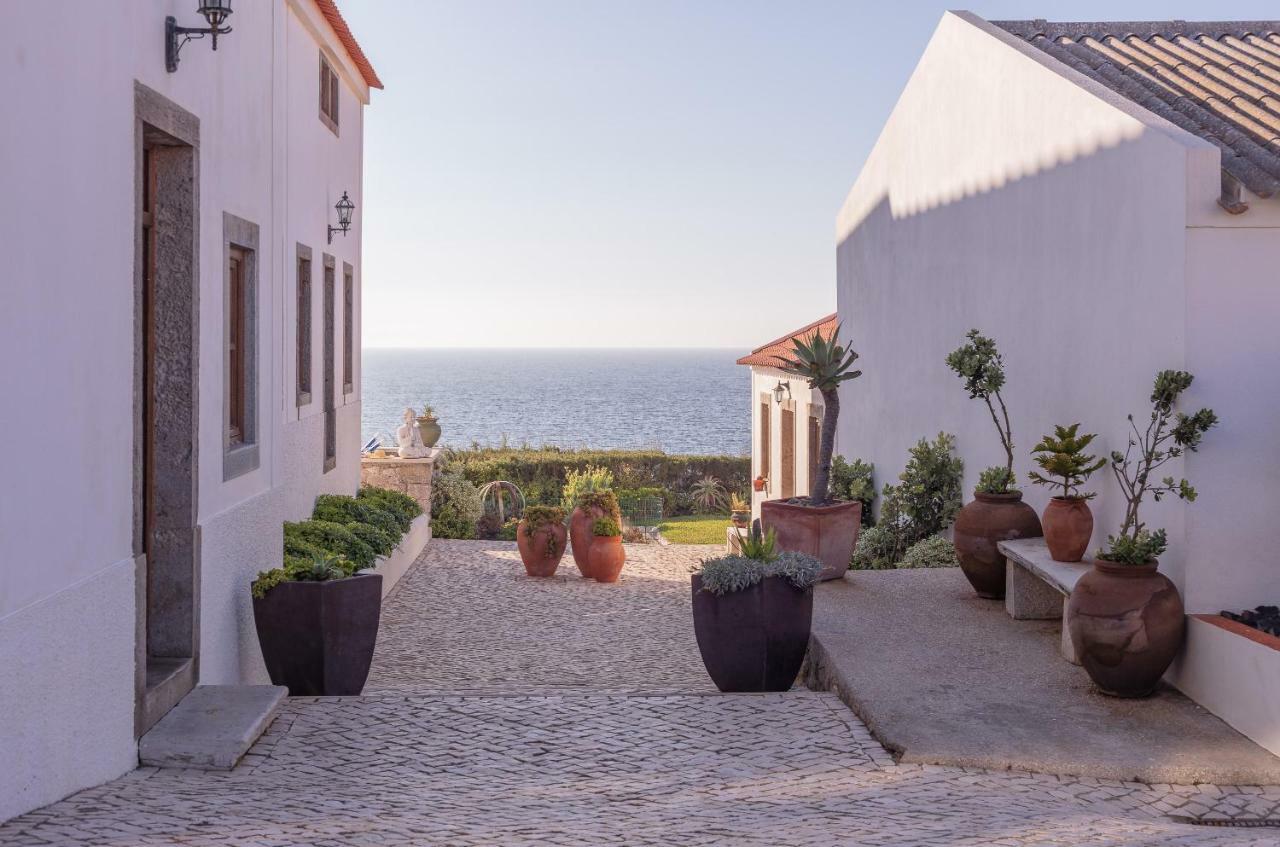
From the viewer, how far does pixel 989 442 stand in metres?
10.8

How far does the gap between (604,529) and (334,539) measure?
383 centimetres

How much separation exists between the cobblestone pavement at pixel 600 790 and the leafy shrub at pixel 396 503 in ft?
24.0

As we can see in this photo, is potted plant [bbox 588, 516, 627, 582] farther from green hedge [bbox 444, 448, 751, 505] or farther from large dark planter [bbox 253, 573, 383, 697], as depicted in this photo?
green hedge [bbox 444, 448, 751, 505]

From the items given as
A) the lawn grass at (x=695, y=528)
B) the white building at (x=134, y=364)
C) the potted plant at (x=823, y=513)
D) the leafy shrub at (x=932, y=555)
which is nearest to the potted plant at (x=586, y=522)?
the leafy shrub at (x=932, y=555)

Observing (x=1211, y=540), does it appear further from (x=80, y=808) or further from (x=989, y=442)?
(x=80, y=808)

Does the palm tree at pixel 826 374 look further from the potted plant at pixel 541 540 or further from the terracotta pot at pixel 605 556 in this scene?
the potted plant at pixel 541 540

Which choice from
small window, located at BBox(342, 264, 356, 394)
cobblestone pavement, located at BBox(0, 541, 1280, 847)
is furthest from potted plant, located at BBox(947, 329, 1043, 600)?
small window, located at BBox(342, 264, 356, 394)

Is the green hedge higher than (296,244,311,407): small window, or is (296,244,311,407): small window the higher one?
(296,244,311,407): small window

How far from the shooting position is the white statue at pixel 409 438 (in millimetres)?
16734

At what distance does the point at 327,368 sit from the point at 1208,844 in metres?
10.6

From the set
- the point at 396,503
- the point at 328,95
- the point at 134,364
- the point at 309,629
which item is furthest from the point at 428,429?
the point at 134,364

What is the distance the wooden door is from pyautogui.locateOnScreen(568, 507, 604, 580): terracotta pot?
6628mm

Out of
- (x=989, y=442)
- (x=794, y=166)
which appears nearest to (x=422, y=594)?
(x=989, y=442)

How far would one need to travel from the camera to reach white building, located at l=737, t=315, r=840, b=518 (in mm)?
18281
